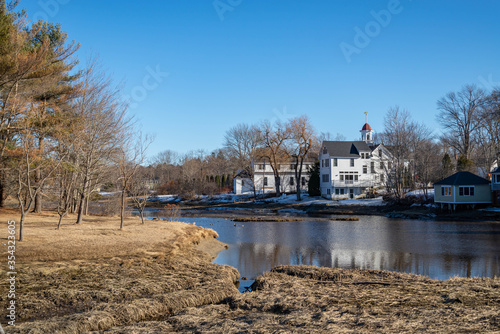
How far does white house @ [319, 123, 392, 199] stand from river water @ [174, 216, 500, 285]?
25102 millimetres

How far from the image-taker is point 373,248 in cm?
2145

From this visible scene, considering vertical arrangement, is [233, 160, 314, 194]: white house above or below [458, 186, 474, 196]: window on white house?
above

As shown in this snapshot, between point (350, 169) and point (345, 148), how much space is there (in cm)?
326

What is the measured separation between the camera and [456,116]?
59406mm

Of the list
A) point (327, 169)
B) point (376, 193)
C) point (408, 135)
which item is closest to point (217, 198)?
point (327, 169)

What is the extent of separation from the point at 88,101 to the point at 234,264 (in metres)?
13.7

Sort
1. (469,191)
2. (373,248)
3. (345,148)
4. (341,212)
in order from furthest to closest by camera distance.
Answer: (345,148), (341,212), (469,191), (373,248)

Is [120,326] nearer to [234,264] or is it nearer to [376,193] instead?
[234,264]

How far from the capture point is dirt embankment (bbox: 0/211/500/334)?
766 cm

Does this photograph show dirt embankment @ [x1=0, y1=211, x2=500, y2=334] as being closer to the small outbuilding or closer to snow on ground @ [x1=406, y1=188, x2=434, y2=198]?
the small outbuilding

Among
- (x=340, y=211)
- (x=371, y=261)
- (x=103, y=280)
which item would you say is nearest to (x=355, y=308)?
(x=103, y=280)

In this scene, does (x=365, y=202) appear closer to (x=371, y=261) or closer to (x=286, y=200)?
(x=286, y=200)

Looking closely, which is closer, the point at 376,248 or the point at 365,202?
the point at 376,248

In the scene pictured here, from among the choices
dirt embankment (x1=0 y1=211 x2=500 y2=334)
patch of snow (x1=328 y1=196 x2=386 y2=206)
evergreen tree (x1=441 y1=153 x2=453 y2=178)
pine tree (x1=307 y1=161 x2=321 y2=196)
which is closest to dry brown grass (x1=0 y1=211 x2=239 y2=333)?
dirt embankment (x1=0 y1=211 x2=500 y2=334)
